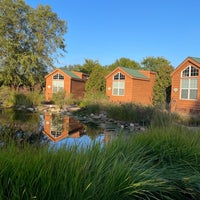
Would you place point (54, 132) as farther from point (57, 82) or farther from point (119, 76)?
point (57, 82)

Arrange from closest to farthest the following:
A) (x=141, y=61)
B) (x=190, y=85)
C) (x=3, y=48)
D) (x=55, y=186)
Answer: (x=55, y=186) → (x=190, y=85) → (x=3, y=48) → (x=141, y=61)

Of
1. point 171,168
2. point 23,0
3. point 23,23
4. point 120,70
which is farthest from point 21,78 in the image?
point 171,168

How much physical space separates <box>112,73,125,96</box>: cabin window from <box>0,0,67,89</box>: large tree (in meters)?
11.2

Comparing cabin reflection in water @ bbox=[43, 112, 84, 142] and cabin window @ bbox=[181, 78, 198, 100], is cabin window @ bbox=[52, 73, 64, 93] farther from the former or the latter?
cabin reflection in water @ bbox=[43, 112, 84, 142]

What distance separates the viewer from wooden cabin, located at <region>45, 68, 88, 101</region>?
1051 inches

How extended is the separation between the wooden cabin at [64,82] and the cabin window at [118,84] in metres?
5.22

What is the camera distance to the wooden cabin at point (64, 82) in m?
26.7

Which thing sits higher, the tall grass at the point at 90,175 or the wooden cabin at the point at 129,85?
the wooden cabin at the point at 129,85

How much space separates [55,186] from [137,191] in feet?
2.78

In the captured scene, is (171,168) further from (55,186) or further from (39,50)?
(39,50)

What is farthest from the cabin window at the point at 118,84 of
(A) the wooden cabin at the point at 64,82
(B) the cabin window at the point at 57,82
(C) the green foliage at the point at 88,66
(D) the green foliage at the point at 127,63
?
(D) the green foliage at the point at 127,63

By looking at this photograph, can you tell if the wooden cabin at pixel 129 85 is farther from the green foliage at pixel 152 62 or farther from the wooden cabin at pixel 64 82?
the green foliage at pixel 152 62

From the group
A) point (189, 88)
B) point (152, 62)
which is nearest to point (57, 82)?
point (189, 88)

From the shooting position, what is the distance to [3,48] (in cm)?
2747
